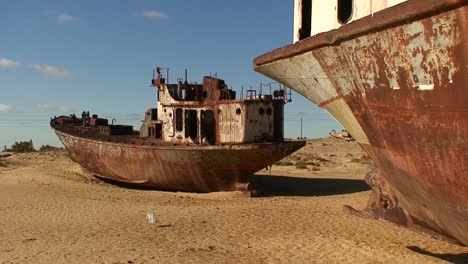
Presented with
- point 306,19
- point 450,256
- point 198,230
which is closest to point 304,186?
point 198,230

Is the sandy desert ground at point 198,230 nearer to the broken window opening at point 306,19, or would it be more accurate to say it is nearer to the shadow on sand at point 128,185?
the shadow on sand at point 128,185

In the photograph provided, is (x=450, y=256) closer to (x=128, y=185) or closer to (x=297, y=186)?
(x=297, y=186)

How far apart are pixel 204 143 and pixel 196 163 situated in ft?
2.72

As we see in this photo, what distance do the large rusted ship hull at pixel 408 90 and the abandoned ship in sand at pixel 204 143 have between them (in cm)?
830

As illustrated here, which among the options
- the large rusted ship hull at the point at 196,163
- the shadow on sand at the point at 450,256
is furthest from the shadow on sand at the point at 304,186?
the shadow on sand at the point at 450,256

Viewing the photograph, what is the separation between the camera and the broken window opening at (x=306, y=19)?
20.9 ft

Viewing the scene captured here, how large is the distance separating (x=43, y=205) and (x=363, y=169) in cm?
1563

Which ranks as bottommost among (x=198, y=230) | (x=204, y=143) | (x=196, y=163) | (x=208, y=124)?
(x=198, y=230)

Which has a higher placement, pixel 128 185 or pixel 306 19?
pixel 306 19

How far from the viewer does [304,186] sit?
17422 mm

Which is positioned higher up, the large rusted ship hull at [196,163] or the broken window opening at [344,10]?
the broken window opening at [344,10]

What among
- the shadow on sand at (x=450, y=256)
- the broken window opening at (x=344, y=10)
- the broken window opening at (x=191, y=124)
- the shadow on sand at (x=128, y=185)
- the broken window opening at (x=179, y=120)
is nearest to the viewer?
the broken window opening at (x=344, y=10)

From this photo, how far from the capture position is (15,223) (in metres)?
10.4

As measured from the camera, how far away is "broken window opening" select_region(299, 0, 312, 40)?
638cm
